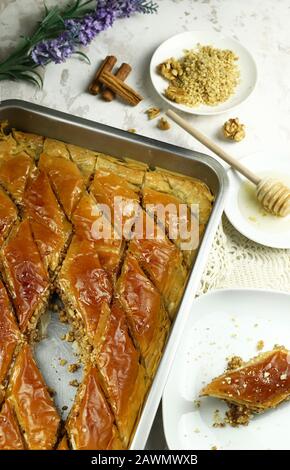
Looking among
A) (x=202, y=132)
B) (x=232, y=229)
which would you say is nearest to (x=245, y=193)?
(x=232, y=229)

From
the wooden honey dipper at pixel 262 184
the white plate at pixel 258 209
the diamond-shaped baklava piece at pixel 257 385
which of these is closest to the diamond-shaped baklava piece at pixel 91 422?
the diamond-shaped baklava piece at pixel 257 385

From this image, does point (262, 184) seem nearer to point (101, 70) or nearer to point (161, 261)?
point (161, 261)

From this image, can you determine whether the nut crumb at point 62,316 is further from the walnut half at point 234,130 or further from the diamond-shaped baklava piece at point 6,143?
the walnut half at point 234,130

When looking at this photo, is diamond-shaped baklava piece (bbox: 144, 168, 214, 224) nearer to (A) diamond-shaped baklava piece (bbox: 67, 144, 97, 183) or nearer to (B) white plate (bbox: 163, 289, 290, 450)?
(A) diamond-shaped baklava piece (bbox: 67, 144, 97, 183)

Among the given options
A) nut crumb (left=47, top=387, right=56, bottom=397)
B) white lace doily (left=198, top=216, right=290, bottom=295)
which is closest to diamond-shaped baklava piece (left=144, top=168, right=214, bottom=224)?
white lace doily (left=198, top=216, right=290, bottom=295)

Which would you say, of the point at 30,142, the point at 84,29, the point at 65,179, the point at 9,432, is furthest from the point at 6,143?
the point at 9,432

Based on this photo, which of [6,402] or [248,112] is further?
[248,112]

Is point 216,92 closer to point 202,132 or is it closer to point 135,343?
point 202,132
